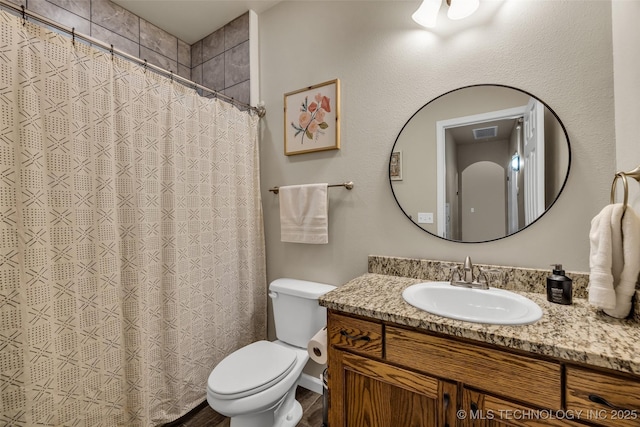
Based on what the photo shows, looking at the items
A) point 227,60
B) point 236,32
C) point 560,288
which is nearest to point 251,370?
point 560,288

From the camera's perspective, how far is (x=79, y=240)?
1.10 m

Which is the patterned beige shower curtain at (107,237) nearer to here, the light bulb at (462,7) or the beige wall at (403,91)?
the beige wall at (403,91)

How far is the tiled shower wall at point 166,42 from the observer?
1.65 m

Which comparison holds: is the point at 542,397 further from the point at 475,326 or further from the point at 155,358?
the point at 155,358

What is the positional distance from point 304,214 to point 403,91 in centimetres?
89

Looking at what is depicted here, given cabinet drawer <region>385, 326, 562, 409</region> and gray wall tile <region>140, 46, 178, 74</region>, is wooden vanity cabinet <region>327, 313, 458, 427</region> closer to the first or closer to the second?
cabinet drawer <region>385, 326, 562, 409</region>

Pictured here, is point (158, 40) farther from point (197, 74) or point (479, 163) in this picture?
point (479, 163)

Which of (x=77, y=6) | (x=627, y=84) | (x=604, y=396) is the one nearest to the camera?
(x=604, y=396)

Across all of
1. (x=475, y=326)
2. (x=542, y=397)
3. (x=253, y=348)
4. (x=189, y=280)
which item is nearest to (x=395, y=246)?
(x=475, y=326)

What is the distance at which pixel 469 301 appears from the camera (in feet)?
3.76

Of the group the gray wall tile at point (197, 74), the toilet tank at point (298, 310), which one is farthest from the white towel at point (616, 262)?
the gray wall tile at point (197, 74)

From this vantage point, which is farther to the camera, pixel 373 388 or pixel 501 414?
pixel 373 388

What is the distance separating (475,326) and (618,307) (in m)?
0.48

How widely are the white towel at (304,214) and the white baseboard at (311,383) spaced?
910 millimetres
